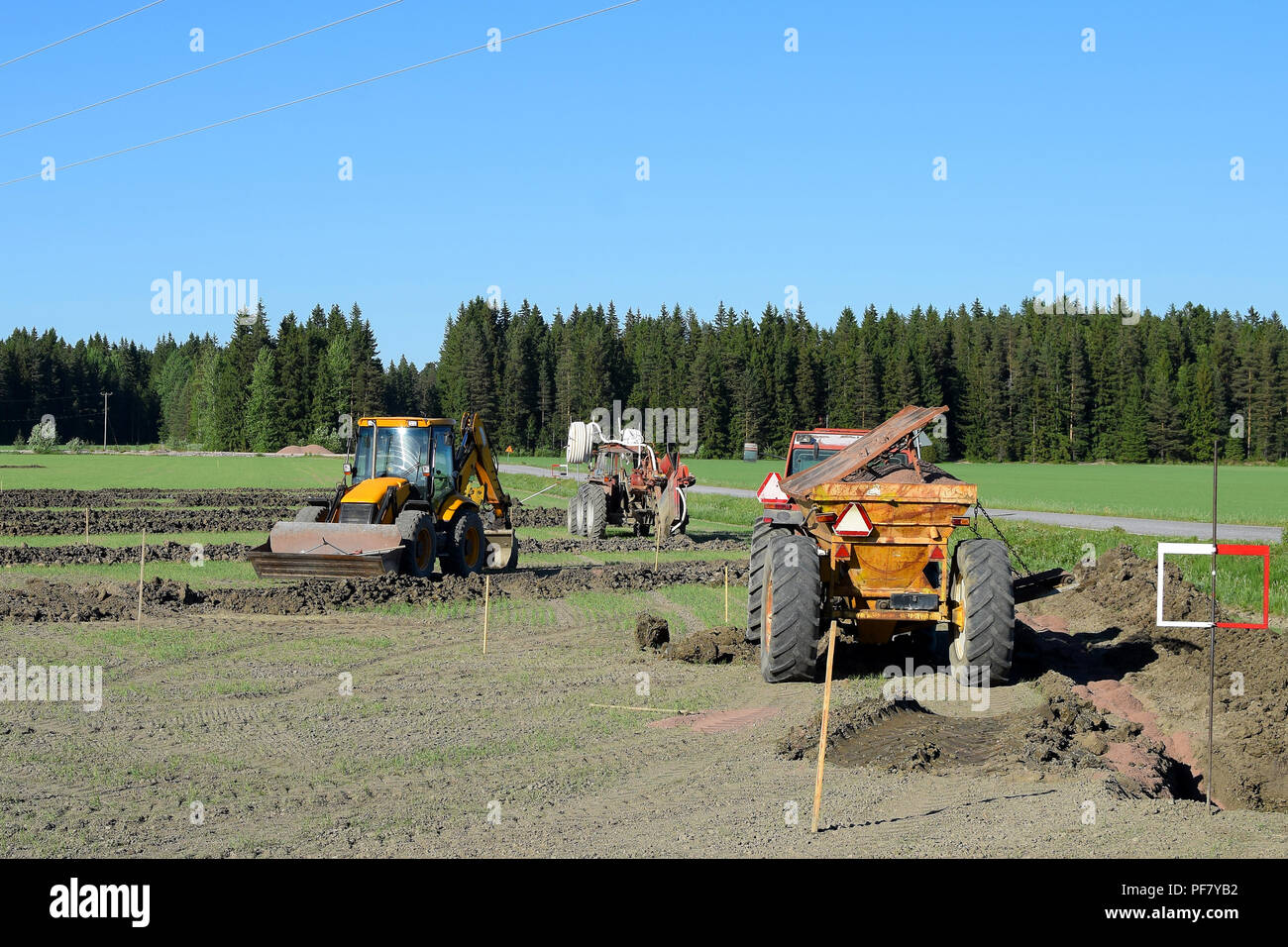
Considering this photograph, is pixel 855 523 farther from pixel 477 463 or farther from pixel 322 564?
pixel 477 463

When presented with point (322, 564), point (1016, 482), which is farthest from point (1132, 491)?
point (322, 564)

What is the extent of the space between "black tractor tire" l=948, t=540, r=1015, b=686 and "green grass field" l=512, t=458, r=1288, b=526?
2895 centimetres

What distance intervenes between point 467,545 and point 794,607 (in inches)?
400

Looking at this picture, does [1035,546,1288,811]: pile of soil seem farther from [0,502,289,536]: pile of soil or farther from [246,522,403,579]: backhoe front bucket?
[0,502,289,536]: pile of soil

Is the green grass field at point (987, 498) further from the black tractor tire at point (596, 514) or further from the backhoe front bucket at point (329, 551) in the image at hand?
the backhoe front bucket at point (329, 551)

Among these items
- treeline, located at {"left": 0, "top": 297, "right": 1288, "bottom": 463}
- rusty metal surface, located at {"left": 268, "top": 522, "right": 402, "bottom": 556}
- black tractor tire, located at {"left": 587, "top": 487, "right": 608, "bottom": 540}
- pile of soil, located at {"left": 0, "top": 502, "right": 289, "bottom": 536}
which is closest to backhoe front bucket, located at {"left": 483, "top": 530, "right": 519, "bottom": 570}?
rusty metal surface, located at {"left": 268, "top": 522, "right": 402, "bottom": 556}

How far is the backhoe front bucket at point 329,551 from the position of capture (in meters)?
18.0

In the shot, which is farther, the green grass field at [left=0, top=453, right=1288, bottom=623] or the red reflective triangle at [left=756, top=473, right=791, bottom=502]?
the green grass field at [left=0, top=453, right=1288, bottom=623]

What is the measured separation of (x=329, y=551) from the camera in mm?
18047

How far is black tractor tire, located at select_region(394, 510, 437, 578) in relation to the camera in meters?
18.5

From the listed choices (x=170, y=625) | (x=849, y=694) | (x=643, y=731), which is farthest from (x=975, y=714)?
(x=170, y=625)

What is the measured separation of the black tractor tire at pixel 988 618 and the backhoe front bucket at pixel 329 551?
9.66 meters

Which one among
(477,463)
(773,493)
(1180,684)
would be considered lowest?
(1180,684)

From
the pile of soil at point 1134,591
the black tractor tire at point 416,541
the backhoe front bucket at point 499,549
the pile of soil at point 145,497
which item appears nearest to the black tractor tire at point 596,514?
the backhoe front bucket at point 499,549
